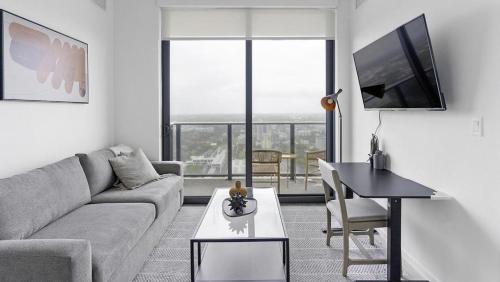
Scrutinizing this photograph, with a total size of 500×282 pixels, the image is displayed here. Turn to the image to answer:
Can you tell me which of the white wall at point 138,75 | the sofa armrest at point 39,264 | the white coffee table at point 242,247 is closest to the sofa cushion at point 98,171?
the white wall at point 138,75

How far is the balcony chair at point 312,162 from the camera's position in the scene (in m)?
4.98

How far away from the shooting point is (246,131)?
4.89 meters

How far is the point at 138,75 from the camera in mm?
4633

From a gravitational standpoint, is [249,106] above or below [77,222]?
above

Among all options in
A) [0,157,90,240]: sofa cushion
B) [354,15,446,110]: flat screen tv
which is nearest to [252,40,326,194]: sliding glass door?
[354,15,446,110]: flat screen tv

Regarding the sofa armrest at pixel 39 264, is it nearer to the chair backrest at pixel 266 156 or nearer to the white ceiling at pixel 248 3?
the chair backrest at pixel 266 156

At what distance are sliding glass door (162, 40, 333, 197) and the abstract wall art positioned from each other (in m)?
1.39

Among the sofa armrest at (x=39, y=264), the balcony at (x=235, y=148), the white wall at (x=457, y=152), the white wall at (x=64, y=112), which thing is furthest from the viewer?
the balcony at (x=235, y=148)

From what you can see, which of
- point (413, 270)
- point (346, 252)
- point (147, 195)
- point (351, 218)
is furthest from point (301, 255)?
point (147, 195)

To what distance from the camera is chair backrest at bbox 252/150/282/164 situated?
4.94 meters

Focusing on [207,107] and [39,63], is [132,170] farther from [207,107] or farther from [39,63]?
[207,107]

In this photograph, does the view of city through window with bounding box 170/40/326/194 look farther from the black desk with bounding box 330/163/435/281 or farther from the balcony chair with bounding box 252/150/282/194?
the black desk with bounding box 330/163/435/281

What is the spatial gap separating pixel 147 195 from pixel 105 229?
907mm

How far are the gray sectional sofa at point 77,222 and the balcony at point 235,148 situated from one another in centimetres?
129
